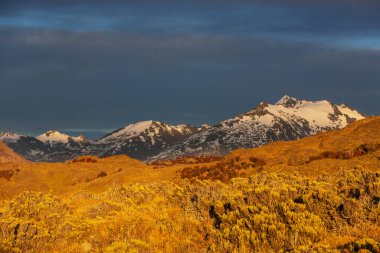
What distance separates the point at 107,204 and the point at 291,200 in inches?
355

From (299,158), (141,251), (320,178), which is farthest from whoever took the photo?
(299,158)

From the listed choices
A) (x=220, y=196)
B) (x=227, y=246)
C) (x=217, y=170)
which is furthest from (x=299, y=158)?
(x=227, y=246)

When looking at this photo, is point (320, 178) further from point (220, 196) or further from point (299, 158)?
point (299, 158)

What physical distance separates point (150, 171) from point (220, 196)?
32.7 m

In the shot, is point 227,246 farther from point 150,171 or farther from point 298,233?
point 150,171

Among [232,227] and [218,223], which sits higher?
[232,227]

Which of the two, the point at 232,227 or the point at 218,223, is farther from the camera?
the point at 218,223

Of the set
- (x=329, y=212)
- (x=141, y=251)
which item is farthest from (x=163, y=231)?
(x=329, y=212)

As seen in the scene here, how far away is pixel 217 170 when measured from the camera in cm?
4453

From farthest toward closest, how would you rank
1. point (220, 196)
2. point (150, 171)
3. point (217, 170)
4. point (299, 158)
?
1. point (150, 171)
2. point (217, 170)
3. point (299, 158)
4. point (220, 196)

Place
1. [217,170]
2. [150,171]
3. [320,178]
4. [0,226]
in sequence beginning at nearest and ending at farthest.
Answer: [0,226], [320,178], [217,170], [150,171]

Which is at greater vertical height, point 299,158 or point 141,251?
point 299,158

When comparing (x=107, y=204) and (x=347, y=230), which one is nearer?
(x=347, y=230)

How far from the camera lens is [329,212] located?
49.0ft
